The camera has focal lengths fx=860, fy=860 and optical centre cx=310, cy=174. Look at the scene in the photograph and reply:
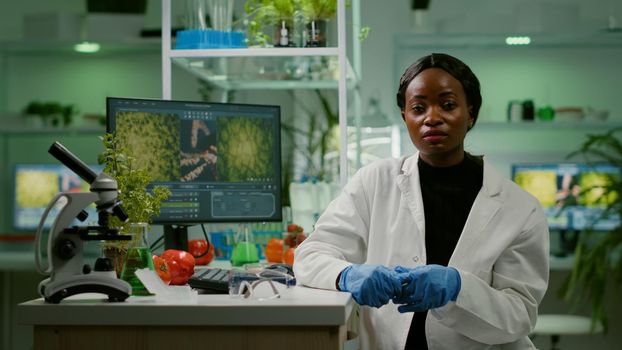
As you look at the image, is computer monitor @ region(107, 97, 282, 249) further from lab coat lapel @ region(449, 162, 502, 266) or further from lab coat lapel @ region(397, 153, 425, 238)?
lab coat lapel @ region(449, 162, 502, 266)

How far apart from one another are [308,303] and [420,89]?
0.65 meters

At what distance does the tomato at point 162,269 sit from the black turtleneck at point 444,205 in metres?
0.59

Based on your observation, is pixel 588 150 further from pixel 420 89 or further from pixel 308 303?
pixel 308 303

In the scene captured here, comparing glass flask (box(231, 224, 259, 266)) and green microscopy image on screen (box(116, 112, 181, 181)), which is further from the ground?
green microscopy image on screen (box(116, 112, 181, 181))

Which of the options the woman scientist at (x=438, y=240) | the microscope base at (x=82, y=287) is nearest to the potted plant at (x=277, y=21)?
the woman scientist at (x=438, y=240)

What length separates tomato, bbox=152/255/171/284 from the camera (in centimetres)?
205

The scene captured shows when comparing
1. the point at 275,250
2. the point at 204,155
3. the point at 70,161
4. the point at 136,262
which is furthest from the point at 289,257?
the point at 70,161

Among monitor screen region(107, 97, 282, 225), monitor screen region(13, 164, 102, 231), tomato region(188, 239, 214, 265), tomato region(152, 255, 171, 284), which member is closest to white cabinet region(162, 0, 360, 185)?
monitor screen region(107, 97, 282, 225)

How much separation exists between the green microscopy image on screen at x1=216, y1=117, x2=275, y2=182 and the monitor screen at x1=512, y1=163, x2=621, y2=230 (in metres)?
3.10

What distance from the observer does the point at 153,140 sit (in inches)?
98.7

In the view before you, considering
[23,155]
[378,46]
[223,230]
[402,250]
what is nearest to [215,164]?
[223,230]

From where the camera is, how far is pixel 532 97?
18.5ft

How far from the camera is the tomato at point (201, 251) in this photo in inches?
107

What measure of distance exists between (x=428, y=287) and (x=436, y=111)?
0.44 meters
